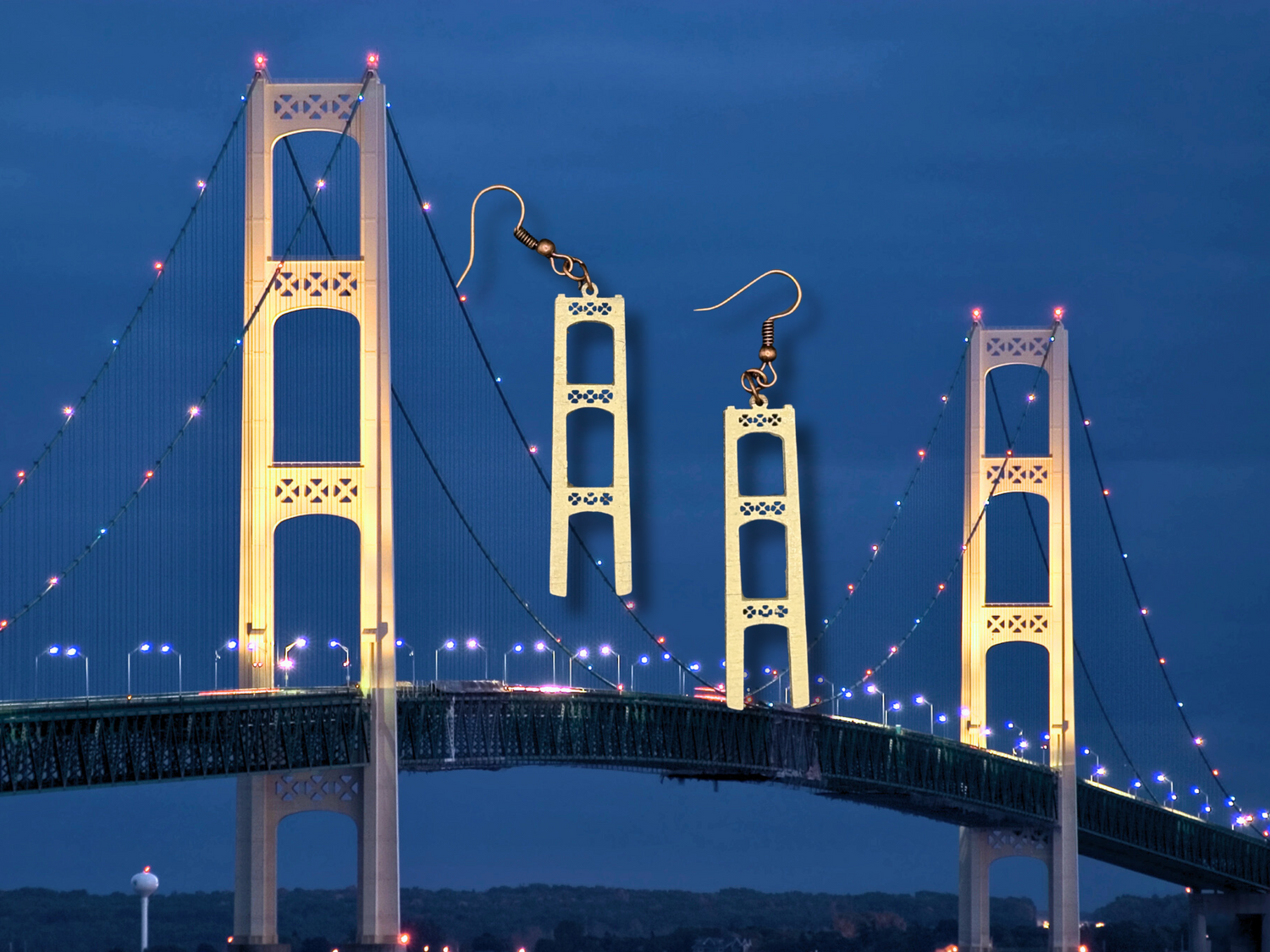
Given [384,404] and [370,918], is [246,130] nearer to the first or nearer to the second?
[384,404]

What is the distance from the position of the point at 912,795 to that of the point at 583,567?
11738 mm

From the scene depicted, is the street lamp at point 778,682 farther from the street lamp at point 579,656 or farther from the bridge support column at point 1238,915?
the bridge support column at point 1238,915

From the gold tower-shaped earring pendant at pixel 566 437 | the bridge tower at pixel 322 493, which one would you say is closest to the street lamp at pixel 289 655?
the bridge tower at pixel 322 493

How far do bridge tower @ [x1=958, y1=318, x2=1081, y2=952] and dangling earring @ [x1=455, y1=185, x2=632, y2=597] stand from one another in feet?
124

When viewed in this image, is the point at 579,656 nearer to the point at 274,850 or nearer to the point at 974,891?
the point at 274,850

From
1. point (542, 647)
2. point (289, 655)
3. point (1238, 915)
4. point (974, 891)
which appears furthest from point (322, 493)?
point (1238, 915)

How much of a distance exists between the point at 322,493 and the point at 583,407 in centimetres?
609

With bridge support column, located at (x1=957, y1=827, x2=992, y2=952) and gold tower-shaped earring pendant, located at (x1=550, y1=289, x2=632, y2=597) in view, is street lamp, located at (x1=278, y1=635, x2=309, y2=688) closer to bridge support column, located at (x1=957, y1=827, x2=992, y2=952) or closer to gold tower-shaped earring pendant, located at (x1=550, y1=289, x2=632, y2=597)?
gold tower-shaped earring pendant, located at (x1=550, y1=289, x2=632, y2=597)

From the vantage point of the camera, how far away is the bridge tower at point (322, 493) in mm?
57219

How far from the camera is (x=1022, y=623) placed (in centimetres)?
9394

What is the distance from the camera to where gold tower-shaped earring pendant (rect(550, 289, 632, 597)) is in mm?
54344

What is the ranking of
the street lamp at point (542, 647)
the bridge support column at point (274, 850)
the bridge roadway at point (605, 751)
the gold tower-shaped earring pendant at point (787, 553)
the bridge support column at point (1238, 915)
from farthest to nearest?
1. the bridge support column at point (1238, 915)
2. the street lamp at point (542, 647)
3. the gold tower-shaped earring pendant at point (787, 553)
4. the bridge support column at point (274, 850)
5. the bridge roadway at point (605, 751)

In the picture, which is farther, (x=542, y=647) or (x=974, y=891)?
(x=974, y=891)

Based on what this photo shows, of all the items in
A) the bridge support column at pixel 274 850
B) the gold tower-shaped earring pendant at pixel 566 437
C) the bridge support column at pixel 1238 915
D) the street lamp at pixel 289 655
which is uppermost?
the gold tower-shaped earring pendant at pixel 566 437
